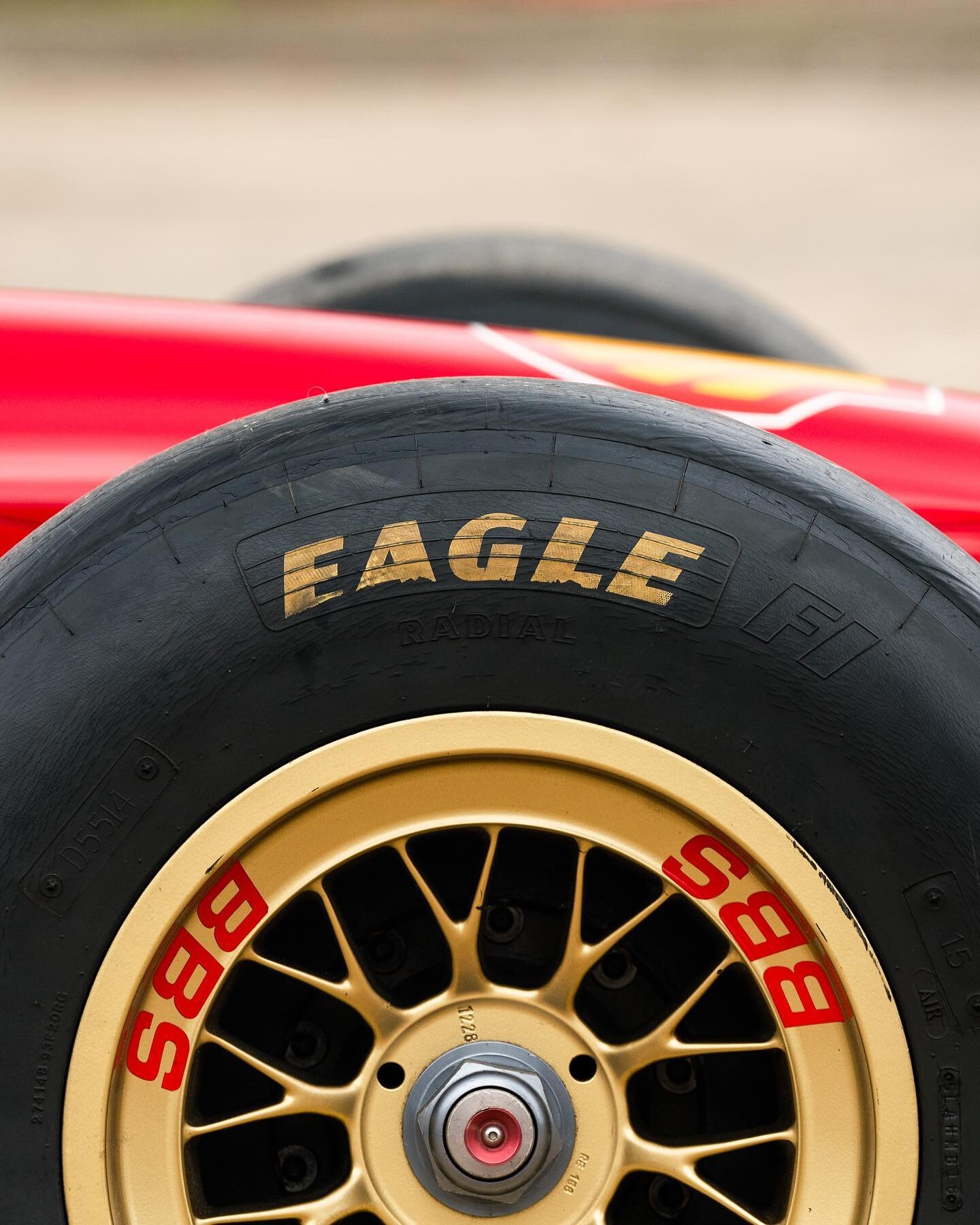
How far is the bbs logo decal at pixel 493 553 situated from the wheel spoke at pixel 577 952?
0.81ft

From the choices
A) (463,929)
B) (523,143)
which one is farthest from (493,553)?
(523,143)

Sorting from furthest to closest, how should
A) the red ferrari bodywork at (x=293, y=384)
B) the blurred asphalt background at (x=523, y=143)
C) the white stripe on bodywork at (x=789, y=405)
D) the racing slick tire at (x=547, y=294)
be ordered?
the blurred asphalt background at (x=523, y=143)
the racing slick tire at (x=547, y=294)
the white stripe on bodywork at (x=789, y=405)
the red ferrari bodywork at (x=293, y=384)

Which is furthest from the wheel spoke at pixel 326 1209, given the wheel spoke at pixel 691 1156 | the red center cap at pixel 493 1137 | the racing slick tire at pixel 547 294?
the racing slick tire at pixel 547 294

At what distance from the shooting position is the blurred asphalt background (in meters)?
6.42

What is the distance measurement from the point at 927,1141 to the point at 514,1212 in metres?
0.37

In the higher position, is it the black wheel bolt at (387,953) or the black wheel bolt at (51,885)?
the black wheel bolt at (387,953)

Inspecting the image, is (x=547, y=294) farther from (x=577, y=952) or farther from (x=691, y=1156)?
(x=691, y=1156)

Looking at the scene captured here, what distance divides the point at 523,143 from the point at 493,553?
9015mm

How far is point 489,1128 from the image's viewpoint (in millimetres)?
1138

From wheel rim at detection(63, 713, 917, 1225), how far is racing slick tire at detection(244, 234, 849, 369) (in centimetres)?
165

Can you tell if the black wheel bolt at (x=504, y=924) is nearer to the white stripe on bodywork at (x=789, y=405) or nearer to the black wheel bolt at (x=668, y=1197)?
the black wheel bolt at (x=668, y=1197)

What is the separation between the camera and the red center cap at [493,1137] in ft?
3.74

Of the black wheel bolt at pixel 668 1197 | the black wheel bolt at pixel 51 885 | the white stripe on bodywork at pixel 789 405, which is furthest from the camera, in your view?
the white stripe on bodywork at pixel 789 405

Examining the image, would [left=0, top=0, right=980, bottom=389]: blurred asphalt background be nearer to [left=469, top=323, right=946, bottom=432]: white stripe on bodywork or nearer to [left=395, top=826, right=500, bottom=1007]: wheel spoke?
[left=469, top=323, right=946, bottom=432]: white stripe on bodywork
